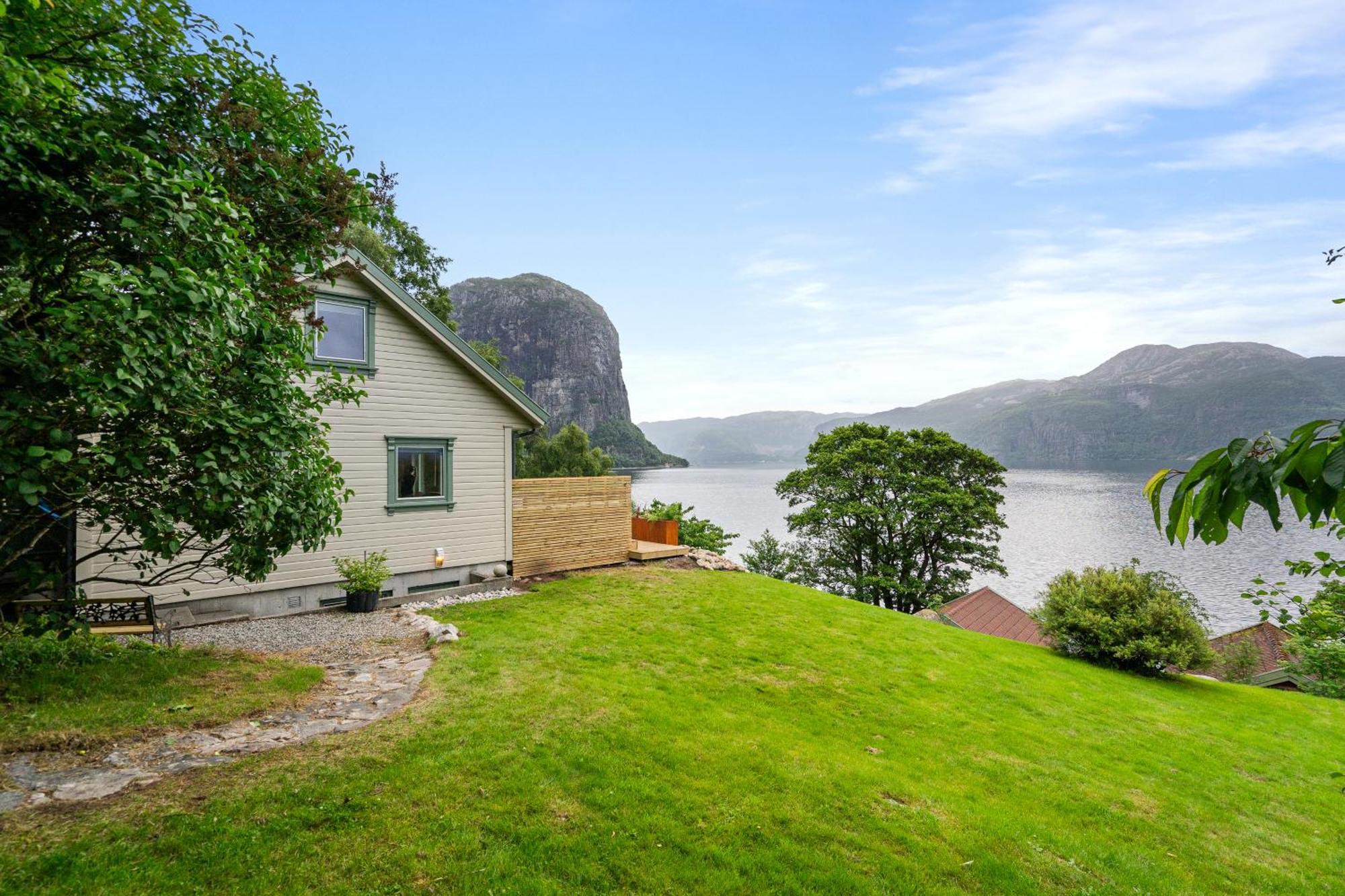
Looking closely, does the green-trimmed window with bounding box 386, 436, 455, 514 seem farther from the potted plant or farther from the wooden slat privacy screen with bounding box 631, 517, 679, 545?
the wooden slat privacy screen with bounding box 631, 517, 679, 545

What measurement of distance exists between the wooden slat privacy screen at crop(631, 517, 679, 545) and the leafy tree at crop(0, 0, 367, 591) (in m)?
14.1

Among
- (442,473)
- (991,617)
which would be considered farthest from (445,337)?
(991,617)

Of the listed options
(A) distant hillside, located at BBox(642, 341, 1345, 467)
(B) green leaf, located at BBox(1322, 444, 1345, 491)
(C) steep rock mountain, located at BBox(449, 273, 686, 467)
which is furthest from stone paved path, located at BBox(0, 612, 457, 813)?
(C) steep rock mountain, located at BBox(449, 273, 686, 467)

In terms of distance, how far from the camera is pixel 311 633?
10.3 meters

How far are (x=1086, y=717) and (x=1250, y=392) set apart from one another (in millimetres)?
170895

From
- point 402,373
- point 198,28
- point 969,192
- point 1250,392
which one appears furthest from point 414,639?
point 1250,392

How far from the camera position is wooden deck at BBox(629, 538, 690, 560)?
1770 centimetres

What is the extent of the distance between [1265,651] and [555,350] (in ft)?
475

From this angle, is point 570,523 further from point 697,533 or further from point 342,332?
point 697,533

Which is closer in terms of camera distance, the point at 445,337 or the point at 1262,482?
the point at 1262,482

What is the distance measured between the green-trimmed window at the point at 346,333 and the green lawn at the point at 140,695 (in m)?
6.03

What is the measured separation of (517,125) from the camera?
102ft

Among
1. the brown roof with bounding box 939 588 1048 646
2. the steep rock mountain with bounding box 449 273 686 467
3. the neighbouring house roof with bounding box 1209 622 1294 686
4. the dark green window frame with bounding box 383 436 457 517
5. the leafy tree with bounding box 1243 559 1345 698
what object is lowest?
the neighbouring house roof with bounding box 1209 622 1294 686

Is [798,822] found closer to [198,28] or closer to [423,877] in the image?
[423,877]
